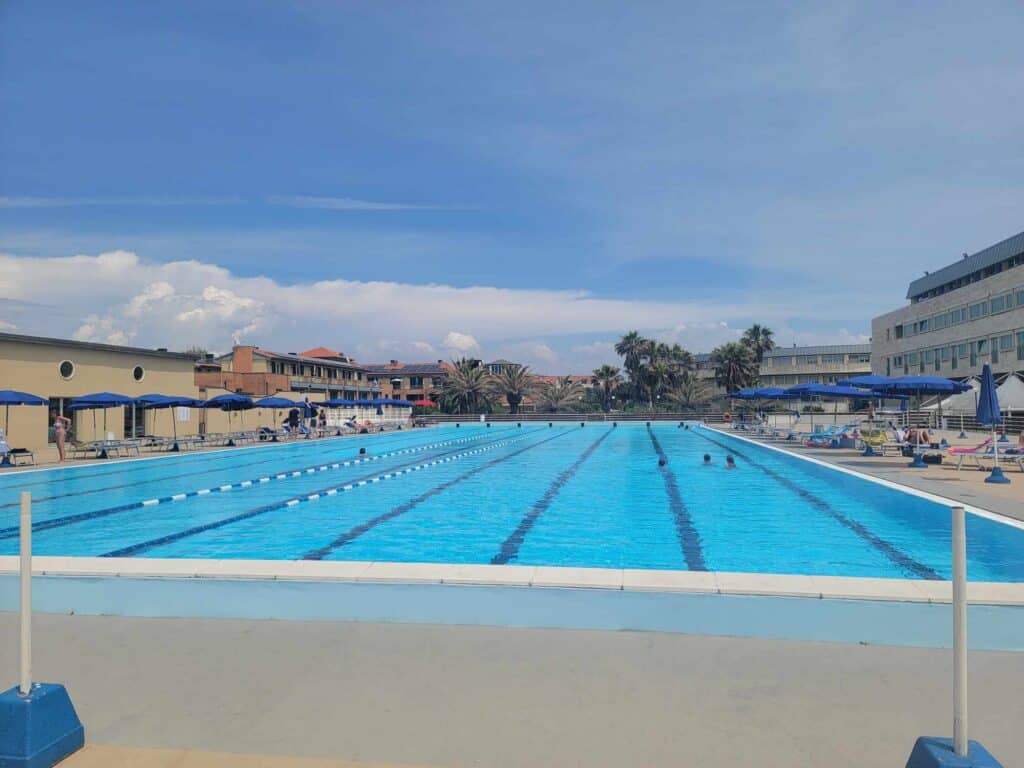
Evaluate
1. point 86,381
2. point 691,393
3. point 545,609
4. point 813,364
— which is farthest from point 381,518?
point 813,364

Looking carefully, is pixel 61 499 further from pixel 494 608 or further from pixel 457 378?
pixel 457 378

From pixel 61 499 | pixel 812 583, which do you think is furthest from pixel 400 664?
pixel 61 499

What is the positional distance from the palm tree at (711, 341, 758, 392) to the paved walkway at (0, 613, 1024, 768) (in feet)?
215

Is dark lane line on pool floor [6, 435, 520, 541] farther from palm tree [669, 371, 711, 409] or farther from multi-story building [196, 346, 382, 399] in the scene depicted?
palm tree [669, 371, 711, 409]

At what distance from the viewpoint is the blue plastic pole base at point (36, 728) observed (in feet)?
8.70

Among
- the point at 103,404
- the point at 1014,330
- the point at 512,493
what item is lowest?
the point at 512,493

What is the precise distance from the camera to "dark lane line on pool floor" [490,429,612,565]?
26.0ft

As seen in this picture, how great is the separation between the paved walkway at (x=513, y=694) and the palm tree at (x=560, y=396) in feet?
172

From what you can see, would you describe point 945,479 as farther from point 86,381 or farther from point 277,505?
point 86,381

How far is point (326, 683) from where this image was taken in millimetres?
3529

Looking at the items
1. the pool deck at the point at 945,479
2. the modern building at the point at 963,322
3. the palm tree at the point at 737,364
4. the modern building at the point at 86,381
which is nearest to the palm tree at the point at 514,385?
the palm tree at the point at 737,364

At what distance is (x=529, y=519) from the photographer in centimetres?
1030

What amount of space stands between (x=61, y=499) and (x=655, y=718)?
40.1 ft

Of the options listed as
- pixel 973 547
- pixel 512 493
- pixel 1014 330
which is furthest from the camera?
pixel 1014 330
